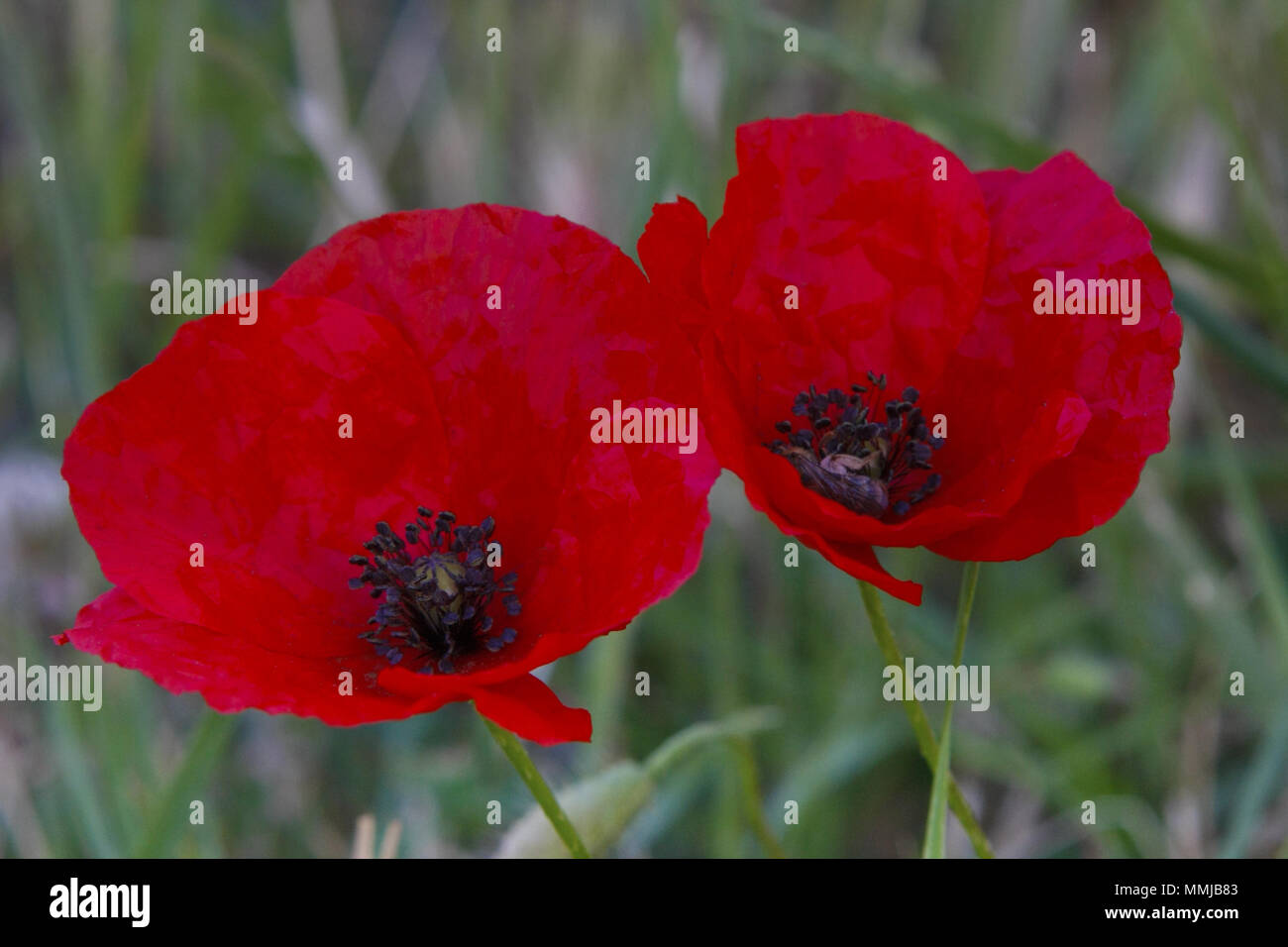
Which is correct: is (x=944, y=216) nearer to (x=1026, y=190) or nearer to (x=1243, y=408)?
(x=1026, y=190)

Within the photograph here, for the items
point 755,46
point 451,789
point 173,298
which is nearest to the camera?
point 451,789

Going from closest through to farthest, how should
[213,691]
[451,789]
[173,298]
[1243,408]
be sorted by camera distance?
1. [213,691]
2. [451,789]
3. [173,298]
4. [1243,408]

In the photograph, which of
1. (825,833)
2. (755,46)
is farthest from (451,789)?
(755,46)
